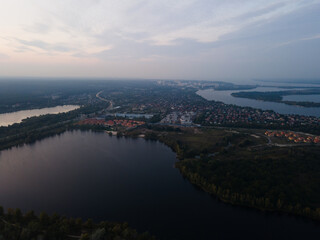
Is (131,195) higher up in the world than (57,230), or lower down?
lower down

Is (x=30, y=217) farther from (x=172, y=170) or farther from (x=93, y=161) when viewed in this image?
(x=172, y=170)

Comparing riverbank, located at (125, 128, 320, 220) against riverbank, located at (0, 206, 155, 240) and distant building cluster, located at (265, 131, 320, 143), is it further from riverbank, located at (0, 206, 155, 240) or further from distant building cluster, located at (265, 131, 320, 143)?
riverbank, located at (0, 206, 155, 240)

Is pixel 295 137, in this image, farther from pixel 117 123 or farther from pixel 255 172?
pixel 117 123

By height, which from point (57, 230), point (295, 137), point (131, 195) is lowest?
point (131, 195)

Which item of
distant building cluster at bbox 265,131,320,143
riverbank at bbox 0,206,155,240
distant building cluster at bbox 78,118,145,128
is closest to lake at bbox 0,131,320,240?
riverbank at bbox 0,206,155,240

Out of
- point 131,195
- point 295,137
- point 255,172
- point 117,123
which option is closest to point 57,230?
point 131,195

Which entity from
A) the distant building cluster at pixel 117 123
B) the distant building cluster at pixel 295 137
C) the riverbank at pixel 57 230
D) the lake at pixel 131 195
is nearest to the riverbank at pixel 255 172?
the lake at pixel 131 195

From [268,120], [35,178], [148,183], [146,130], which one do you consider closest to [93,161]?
[35,178]
